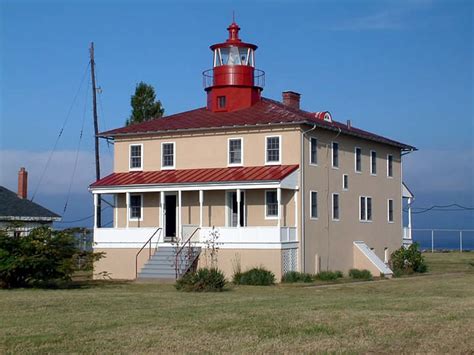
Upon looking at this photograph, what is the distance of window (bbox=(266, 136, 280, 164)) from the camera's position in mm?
36312

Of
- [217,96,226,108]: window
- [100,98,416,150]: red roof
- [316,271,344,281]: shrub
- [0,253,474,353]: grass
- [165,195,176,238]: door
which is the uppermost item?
[217,96,226,108]: window

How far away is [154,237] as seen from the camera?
36.9 m

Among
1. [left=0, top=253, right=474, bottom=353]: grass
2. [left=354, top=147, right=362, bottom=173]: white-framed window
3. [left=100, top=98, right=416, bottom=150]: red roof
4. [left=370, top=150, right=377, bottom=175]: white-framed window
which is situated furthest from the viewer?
[left=370, top=150, right=377, bottom=175]: white-framed window

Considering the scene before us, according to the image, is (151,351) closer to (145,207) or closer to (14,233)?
(14,233)

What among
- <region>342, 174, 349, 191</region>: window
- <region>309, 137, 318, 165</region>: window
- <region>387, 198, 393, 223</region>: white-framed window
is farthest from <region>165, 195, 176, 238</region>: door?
<region>387, 198, 393, 223</region>: white-framed window

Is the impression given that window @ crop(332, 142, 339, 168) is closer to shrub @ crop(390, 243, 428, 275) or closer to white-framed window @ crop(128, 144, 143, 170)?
shrub @ crop(390, 243, 428, 275)

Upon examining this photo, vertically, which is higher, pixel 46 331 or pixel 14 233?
pixel 14 233

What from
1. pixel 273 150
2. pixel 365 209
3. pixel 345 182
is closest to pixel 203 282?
pixel 273 150

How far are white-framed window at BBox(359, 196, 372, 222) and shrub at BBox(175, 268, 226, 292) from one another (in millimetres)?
15576

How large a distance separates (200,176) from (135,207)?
4378 millimetres

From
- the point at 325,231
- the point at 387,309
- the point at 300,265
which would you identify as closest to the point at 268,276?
the point at 300,265

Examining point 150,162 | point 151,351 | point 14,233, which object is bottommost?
point 151,351

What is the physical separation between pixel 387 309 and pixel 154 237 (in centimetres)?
1874

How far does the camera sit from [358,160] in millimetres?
41094
